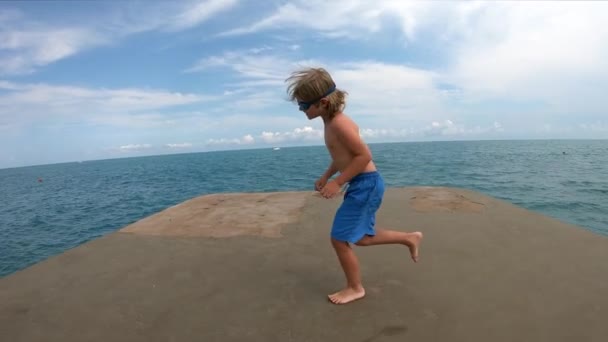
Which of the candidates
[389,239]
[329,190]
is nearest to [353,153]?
[329,190]

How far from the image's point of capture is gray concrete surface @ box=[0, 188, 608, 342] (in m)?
2.21

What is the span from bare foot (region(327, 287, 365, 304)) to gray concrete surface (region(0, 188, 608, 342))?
2.2 inches

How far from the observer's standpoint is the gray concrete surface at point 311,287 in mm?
2213

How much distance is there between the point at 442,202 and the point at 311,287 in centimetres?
342

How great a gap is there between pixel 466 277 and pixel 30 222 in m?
20.5

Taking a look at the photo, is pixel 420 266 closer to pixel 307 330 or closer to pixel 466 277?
pixel 466 277

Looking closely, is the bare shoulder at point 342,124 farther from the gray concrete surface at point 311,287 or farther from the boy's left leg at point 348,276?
the gray concrete surface at point 311,287

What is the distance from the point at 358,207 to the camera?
253 cm

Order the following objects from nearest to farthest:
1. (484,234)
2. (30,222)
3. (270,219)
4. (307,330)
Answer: (307,330)
(484,234)
(270,219)
(30,222)

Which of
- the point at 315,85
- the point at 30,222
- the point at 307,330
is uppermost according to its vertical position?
the point at 315,85

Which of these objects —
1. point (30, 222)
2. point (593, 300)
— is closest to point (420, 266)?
point (593, 300)

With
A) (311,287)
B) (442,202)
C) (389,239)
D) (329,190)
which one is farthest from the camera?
(442,202)

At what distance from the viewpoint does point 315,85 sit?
2.41 metres

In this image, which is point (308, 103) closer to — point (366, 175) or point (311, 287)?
point (366, 175)
